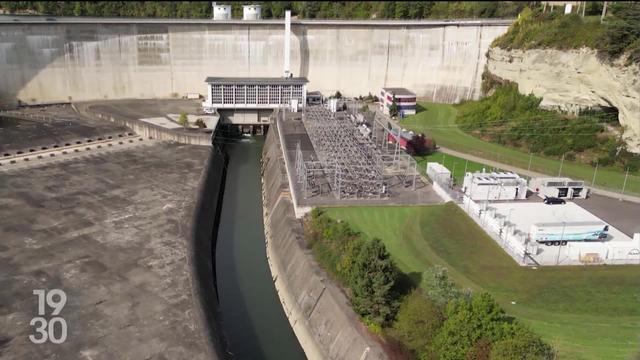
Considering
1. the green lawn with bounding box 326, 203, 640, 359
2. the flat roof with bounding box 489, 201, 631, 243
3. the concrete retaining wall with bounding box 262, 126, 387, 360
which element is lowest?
the concrete retaining wall with bounding box 262, 126, 387, 360

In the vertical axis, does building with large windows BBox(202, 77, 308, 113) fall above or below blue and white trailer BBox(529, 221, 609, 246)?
above

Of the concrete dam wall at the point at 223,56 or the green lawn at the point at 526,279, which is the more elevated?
the concrete dam wall at the point at 223,56

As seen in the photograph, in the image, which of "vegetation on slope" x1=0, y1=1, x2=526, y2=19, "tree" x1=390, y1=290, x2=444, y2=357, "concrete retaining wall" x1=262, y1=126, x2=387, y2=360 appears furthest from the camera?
"vegetation on slope" x1=0, y1=1, x2=526, y2=19

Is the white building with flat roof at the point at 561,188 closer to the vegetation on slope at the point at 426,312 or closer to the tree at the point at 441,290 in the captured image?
the vegetation on slope at the point at 426,312

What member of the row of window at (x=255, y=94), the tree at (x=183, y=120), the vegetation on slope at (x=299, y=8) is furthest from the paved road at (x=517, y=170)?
the vegetation on slope at (x=299, y=8)

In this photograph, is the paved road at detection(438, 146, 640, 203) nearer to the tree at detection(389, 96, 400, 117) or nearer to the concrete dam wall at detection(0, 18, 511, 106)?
the tree at detection(389, 96, 400, 117)

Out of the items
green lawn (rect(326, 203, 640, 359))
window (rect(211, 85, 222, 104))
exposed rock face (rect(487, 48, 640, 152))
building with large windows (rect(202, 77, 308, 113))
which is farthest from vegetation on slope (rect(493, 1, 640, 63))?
window (rect(211, 85, 222, 104))

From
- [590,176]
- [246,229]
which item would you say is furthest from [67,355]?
[590,176]
